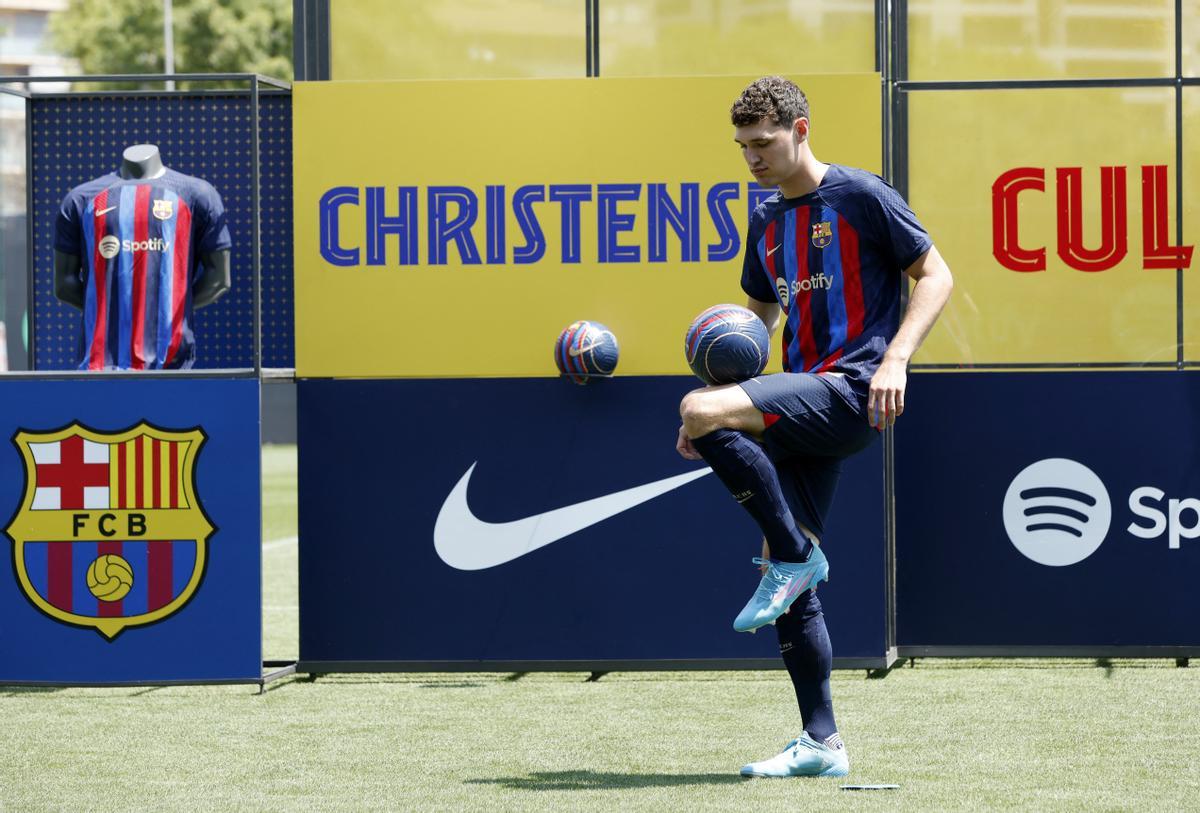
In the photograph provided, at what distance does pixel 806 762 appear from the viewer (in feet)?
16.6

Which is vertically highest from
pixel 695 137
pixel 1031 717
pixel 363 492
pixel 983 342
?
pixel 695 137

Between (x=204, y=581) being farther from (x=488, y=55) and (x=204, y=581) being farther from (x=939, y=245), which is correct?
(x=939, y=245)

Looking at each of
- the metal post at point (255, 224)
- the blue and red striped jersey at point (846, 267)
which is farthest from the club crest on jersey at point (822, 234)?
the metal post at point (255, 224)

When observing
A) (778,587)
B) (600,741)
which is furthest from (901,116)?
(778,587)

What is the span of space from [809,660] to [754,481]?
0.62m

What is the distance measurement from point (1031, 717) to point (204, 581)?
3274 mm

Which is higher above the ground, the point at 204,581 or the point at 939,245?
the point at 939,245

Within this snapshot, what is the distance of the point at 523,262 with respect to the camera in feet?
24.3

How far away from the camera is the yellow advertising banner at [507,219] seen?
24.1 feet

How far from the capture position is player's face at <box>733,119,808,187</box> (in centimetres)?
501

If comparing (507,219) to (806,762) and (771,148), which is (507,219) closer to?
(771,148)

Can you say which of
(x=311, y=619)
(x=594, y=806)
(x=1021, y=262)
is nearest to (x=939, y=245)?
(x=1021, y=262)

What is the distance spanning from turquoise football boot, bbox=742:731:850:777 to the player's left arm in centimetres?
96

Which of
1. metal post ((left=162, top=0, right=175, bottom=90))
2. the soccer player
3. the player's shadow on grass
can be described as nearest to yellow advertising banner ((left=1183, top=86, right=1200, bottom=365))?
the soccer player
